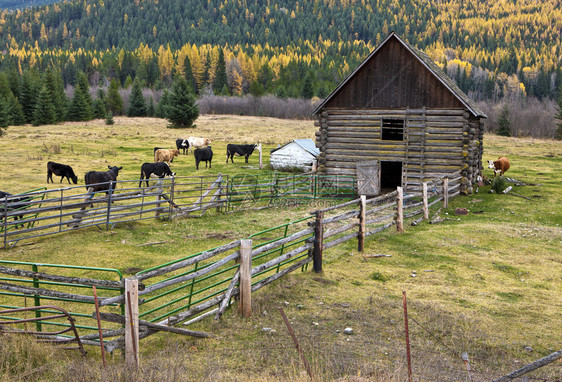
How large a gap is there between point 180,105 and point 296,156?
3743cm

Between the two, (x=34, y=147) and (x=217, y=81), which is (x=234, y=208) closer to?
(x=34, y=147)

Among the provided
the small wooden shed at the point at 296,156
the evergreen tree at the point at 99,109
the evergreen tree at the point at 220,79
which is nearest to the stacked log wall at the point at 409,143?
the small wooden shed at the point at 296,156

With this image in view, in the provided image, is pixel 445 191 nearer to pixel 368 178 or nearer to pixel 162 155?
pixel 368 178

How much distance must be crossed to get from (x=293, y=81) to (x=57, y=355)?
136738 mm

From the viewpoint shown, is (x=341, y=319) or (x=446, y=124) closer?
(x=341, y=319)

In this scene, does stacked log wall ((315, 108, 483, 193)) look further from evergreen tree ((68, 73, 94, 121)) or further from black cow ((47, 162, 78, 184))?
evergreen tree ((68, 73, 94, 121))

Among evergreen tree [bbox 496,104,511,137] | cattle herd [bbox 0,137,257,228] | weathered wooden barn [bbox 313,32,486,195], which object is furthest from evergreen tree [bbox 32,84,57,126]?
evergreen tree [bbox 496,104,511,137]

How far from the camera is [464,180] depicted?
22672 millimetres

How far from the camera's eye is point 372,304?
9.30 meters

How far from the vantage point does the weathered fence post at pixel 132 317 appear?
641 centimetres

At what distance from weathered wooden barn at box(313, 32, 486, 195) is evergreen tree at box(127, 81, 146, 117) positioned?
206 feet

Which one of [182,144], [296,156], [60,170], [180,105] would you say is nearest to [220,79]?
[180,105]

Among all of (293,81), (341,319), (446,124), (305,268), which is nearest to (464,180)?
(446,124)

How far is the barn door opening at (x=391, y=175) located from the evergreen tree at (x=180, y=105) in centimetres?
3997
